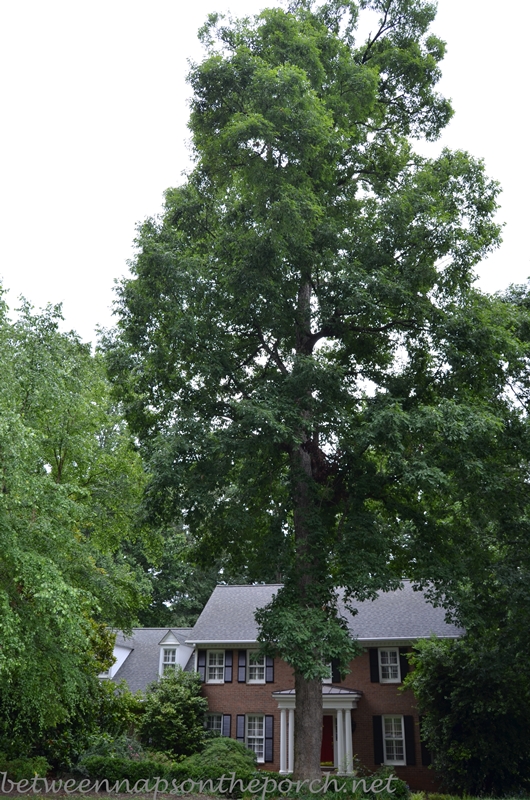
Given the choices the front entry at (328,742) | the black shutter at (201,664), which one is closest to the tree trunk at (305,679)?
the front entry at (328,742)

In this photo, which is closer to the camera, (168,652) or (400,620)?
(400,620)

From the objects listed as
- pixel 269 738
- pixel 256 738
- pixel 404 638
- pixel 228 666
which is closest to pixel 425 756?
pixel 404 638

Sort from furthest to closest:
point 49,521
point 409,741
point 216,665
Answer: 1. point 216,665
2. point 409,741
3. point 49,521

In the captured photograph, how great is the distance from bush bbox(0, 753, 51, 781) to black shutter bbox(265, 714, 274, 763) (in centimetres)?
1124

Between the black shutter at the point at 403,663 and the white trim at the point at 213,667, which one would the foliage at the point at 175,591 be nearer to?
the white trim at the point at 213,667

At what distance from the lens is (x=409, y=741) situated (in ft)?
76.7

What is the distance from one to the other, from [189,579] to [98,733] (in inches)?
954

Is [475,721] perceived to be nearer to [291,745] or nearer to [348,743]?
[348,743]

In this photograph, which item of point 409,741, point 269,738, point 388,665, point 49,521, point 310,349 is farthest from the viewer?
point 269,738

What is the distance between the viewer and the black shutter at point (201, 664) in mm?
26953

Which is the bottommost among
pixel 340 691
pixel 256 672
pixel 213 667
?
pixel 340 691

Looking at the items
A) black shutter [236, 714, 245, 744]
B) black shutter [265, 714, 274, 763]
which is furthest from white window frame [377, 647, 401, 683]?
black shutter [236, 714, 245, 744]

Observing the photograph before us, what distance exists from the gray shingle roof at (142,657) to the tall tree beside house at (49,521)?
11.9 meters

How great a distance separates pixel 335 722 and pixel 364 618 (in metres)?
3.83
